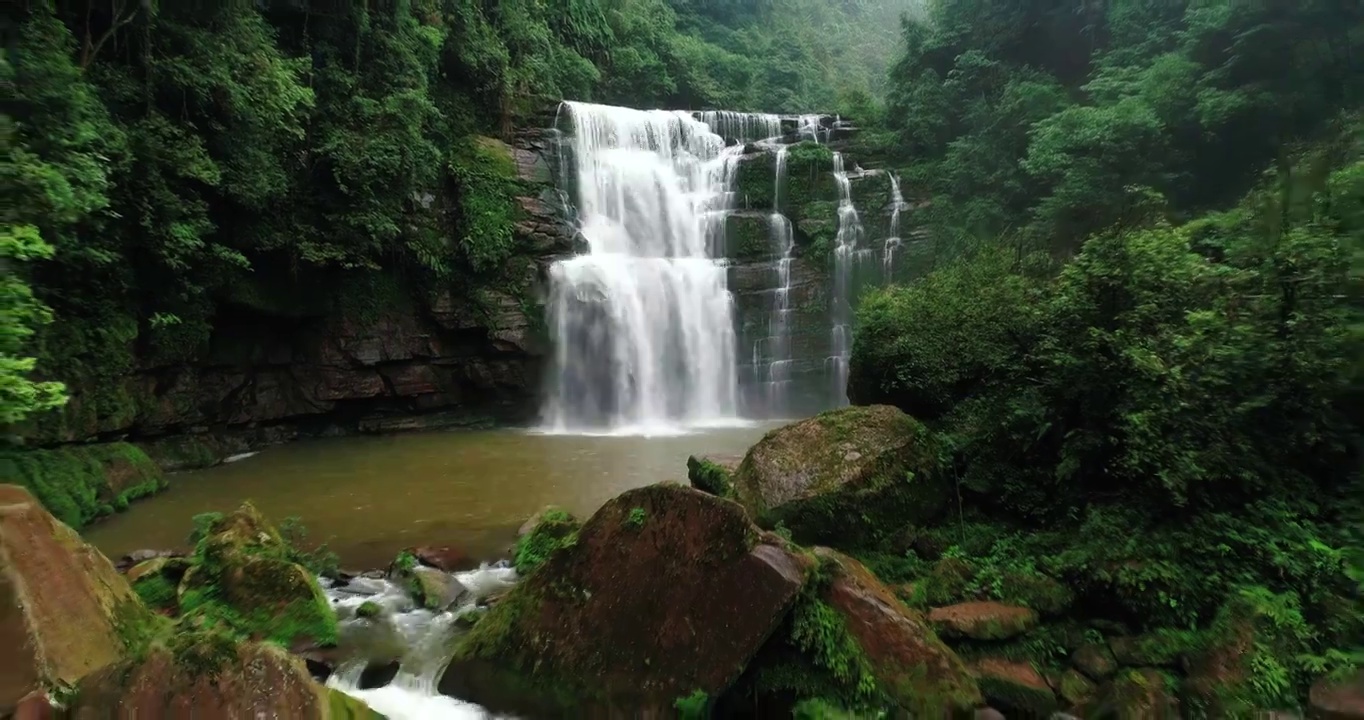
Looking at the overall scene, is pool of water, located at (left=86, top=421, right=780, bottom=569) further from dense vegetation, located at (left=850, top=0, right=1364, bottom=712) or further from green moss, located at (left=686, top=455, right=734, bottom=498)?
dense vegetation, located at (left=850, top=0, right=1364, bottom=712)

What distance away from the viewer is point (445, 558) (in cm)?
801

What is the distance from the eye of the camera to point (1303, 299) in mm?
5035

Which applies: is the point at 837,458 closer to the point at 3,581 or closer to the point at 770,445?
the point at 770,445

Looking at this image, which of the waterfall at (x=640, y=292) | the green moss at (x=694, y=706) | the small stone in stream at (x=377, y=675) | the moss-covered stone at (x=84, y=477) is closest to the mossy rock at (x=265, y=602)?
the small stone in stream at (x=377, y=675)

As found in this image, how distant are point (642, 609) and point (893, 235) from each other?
63.8ft

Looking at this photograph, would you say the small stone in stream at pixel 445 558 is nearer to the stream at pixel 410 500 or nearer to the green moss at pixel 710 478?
the stream at pixel 410 500

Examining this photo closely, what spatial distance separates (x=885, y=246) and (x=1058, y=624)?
59.3 feet

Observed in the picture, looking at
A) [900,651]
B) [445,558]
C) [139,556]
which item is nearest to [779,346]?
[445,558]

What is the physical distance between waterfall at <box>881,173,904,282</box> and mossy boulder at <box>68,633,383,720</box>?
20096 millimetres

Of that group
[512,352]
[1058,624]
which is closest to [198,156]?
[512,352]

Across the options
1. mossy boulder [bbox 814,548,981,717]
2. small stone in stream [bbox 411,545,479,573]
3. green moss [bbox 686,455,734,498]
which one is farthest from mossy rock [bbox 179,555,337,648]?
mossy boulder [bbox 814,548,981,717]

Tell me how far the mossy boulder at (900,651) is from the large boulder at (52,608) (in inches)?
158

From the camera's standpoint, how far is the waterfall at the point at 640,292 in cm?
1962

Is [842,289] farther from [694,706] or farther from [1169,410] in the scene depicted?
[694,706]
